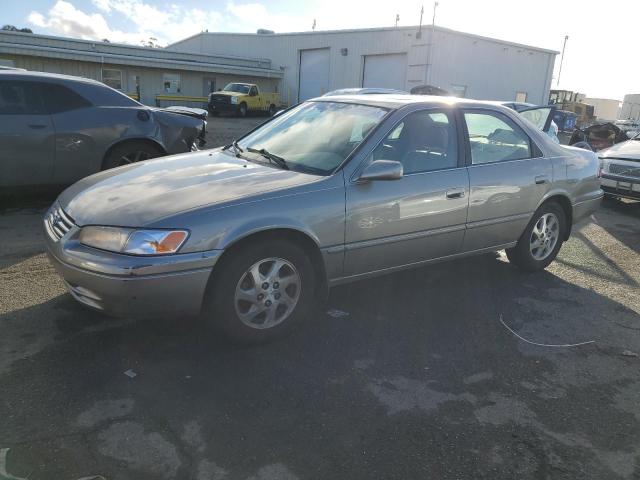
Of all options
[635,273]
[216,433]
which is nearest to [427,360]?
[216,433]

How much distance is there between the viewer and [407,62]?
30.3 metres

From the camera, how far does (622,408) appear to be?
9.63 ft

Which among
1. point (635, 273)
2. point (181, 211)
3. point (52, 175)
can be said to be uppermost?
point (181, 211)

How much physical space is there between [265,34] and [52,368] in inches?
1589

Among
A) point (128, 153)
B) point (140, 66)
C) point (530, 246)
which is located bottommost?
point (530, 246)

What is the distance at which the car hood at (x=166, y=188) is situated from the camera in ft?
10.1

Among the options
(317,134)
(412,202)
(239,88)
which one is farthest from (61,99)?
(239,88)

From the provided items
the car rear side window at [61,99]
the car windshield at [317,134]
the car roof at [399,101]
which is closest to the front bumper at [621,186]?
the car roof at [399,101]

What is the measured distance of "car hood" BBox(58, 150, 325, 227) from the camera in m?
3.08

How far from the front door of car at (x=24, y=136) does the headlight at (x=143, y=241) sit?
373 cm

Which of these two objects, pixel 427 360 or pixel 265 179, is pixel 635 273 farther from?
pixel 265 179

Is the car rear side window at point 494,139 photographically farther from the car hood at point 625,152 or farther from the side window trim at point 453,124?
the car hood at point 625,152

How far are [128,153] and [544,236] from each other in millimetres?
4988

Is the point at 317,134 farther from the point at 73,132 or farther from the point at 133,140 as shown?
the point at 73,132
